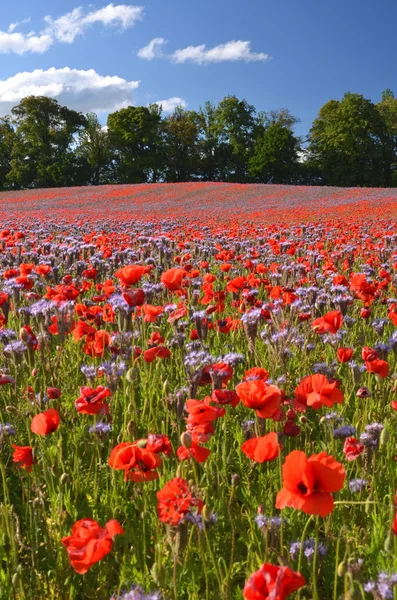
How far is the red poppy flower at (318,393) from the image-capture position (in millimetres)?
1986

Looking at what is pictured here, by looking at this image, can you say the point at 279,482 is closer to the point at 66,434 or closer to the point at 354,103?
the point at 66,434

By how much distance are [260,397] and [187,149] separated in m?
66.5

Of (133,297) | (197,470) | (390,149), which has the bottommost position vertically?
(197,470)

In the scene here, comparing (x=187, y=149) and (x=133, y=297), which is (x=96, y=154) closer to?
(x=187, y=149)

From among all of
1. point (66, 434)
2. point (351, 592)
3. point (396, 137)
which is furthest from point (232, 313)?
point (396, 137)

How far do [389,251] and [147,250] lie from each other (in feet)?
10.7

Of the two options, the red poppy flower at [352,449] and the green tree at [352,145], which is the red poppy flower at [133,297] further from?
the green tree at [352,145]

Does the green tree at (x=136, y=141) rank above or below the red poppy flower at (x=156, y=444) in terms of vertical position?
above

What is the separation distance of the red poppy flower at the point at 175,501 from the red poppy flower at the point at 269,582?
451 millimetres

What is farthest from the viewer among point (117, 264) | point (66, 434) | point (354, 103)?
point (354, 103)

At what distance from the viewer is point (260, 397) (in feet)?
5.69

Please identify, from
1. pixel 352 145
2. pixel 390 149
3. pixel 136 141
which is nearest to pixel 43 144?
pixel 136 141

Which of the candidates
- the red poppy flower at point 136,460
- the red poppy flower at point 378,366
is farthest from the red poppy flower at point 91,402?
the red poppy flower at point 378,366

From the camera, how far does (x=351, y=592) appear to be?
124cm
